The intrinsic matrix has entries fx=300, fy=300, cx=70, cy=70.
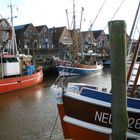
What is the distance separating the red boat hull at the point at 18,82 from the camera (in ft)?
81.0

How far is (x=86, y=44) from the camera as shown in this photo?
81.2 meters

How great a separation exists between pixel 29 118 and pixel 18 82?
11.3 meters

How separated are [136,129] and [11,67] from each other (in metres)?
19.2

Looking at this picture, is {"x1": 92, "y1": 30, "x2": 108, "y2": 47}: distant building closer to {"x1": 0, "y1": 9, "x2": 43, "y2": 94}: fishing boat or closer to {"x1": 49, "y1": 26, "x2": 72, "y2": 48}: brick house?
{"x1": 49, "y1": 26, "x2": 72, "y2": 48}: brick house

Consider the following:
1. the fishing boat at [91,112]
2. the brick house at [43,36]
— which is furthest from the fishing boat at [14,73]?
the brick house at [43,36]

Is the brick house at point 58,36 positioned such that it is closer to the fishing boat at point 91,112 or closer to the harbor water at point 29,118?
the harbor water at point 29,118

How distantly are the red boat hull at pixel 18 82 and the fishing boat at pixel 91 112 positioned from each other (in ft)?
51.3

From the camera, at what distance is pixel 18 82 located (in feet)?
87.6

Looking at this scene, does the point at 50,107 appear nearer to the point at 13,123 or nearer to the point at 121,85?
the point at 13,123

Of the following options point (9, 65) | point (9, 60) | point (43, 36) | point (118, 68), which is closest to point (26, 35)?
point (43, 36)

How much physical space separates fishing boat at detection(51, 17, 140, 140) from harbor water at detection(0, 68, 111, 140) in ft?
7.74

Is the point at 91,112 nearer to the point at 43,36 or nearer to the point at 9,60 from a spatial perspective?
the point at 9,60

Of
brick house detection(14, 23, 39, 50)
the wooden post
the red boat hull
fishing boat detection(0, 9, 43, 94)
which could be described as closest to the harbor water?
the red boat hull

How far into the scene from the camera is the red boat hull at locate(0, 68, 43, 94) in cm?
2469
